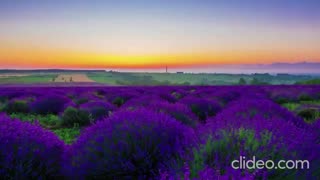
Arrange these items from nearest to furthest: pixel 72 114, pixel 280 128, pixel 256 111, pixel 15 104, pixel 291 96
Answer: pixel 280 128 → pixel 256 111 → pixel 72 114 → pixel 15 104 → pixel 291 96

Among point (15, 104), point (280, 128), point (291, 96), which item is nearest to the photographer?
point (280, 128)

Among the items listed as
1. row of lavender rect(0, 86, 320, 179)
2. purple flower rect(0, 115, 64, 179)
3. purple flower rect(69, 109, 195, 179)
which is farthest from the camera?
purple flower rect(69, 109, 195, 179)

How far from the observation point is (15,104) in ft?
52.4

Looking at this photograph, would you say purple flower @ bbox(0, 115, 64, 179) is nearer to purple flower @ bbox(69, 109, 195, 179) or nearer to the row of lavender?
the row of lavender

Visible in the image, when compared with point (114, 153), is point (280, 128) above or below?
above

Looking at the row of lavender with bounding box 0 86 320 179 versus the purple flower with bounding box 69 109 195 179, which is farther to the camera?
the purple flower with bounding box 69 109 195 179

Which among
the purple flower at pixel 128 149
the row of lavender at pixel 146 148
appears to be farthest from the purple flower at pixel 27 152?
the purple flower at pixel 128 149

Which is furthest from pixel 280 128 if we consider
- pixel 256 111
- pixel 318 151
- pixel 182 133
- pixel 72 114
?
pixel 72 114

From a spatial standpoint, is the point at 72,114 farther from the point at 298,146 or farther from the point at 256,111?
the point at 298,146

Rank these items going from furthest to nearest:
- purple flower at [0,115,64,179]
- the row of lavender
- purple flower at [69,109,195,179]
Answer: purple flower at [69,109,195,179], purple flower at [0,115,64,179], the row of lavender

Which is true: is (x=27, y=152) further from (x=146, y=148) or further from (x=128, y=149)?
(x=146, y=148)

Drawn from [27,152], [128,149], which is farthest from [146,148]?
[27,152]

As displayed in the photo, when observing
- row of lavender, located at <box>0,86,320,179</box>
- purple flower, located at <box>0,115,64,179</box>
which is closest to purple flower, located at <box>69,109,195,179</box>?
row of lavender, located at <box>0,86,320,179</box>

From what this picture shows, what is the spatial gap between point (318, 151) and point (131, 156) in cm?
183
